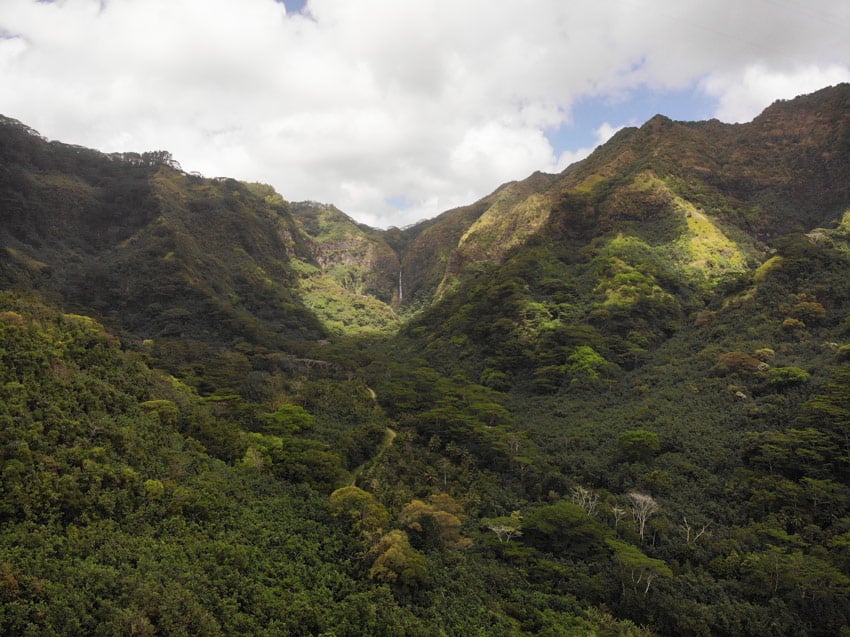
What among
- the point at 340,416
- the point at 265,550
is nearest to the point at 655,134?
Answer: the point at 340,416

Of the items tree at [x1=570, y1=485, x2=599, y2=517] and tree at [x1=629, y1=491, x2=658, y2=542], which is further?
tree at [x1=570, y1=485, x2=599, y2=517]

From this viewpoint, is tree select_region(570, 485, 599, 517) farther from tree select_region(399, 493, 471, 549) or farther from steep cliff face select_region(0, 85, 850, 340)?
steep cliff face select_region(0, 85, 850, 340)

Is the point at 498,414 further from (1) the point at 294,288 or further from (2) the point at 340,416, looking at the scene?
(1) the point at 294,288

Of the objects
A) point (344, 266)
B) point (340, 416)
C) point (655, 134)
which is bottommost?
point (340, 416)

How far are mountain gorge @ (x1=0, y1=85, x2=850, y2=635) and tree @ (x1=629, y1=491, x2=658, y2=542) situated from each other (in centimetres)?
17

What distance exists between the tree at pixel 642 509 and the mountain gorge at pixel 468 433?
172mm

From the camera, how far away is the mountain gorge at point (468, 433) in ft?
57.2

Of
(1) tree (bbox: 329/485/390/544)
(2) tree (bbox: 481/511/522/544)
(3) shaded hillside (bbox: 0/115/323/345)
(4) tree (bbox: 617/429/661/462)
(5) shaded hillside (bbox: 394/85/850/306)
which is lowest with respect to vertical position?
(2) tree (bbox: 481/511/522/544)

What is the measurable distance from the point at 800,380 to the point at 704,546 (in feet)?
55.1

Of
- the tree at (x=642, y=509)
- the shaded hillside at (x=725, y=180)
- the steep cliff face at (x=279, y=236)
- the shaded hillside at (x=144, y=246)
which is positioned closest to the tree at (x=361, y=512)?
the tree at (x=642, y=509)

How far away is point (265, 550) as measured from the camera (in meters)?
19.6

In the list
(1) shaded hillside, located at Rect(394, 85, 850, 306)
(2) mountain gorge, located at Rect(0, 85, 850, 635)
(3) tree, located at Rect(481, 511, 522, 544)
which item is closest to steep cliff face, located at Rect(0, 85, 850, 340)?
(1) shaded hillside, located at Rect(394, 85, 850, 306)

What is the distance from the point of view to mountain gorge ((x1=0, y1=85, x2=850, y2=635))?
57.2ft

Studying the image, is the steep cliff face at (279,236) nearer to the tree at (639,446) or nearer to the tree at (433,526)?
the tree at (639,446)
